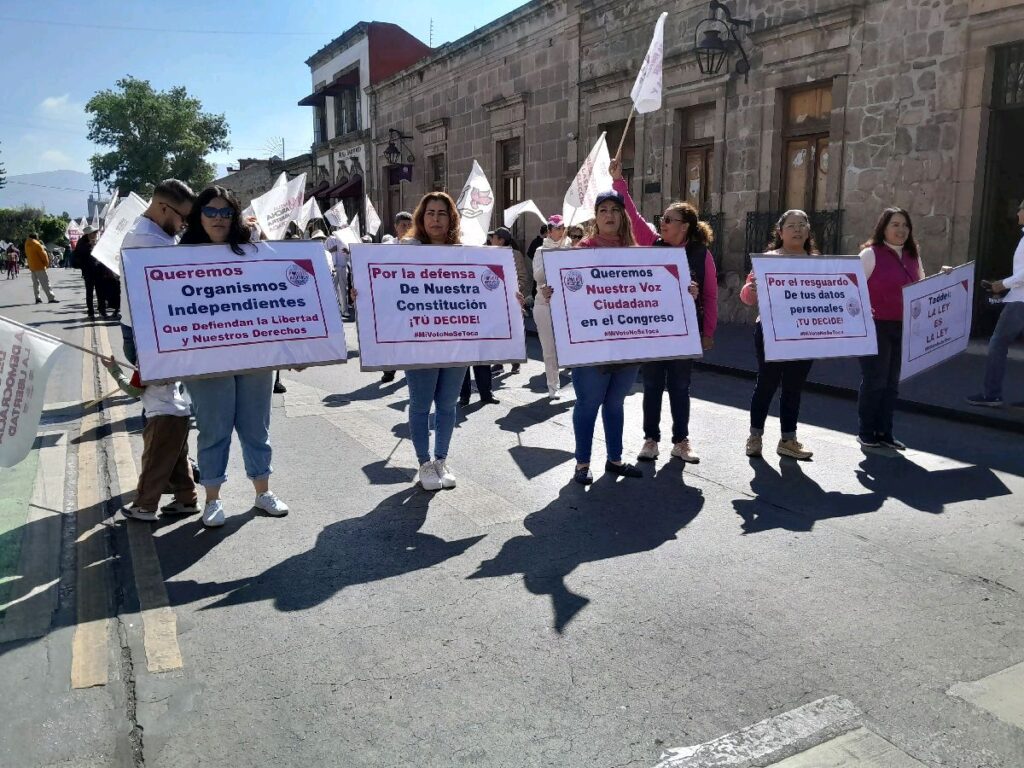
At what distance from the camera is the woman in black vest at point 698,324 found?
19.1 ft

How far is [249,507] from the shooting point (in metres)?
4.96

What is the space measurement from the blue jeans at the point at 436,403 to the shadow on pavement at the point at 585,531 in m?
0.87

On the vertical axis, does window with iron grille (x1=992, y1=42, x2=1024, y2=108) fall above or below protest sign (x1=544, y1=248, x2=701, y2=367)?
above

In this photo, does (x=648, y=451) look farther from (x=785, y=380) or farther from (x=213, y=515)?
(x=213, y=515)

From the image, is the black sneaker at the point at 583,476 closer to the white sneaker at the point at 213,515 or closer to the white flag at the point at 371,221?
the white sneaker at the point at 213,515

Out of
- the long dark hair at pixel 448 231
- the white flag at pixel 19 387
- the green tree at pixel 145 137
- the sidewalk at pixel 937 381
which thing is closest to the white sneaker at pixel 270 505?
the white flag at pixel 19 387

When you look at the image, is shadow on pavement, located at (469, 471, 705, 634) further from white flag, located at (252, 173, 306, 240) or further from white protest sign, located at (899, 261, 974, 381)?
white flag, located at (252, 173, 306, 240)

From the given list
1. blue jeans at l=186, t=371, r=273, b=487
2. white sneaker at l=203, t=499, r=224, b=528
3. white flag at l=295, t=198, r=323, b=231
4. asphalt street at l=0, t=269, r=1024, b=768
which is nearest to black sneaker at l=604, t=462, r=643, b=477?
asphalt street at l=0, t=269, r=1024, b=768

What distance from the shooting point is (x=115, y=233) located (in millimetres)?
7074

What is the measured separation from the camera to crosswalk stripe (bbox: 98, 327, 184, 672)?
124 inches

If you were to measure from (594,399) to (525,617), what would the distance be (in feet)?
7.25

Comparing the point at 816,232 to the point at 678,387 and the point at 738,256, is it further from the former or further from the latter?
the point at 678,387

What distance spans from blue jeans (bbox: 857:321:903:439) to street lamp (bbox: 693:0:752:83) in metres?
8.60

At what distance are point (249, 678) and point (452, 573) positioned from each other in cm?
119
